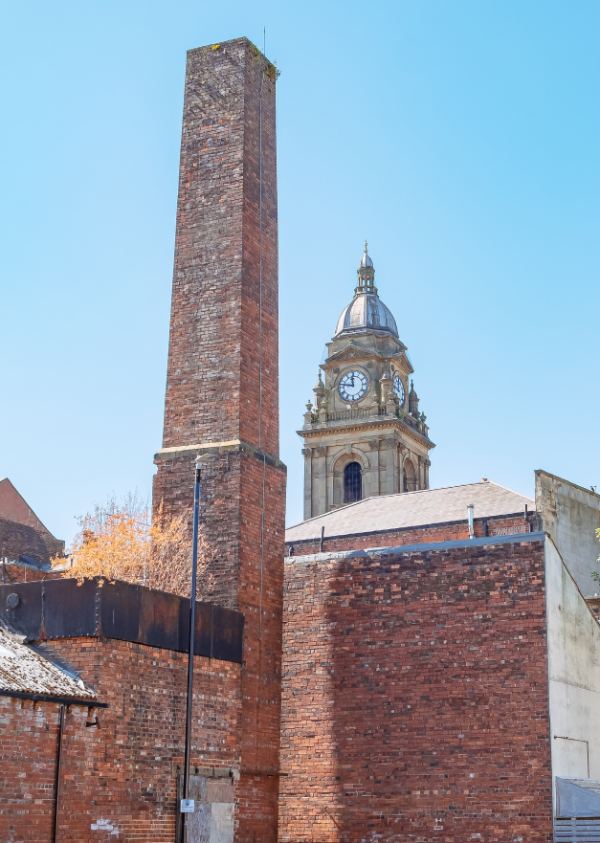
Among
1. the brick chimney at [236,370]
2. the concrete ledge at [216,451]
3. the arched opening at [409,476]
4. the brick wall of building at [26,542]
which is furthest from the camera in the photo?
the arched opening at [409,476]

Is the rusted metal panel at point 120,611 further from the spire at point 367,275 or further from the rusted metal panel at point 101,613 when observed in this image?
the spire at point 367,275

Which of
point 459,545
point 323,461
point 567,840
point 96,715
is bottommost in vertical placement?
point 567,840

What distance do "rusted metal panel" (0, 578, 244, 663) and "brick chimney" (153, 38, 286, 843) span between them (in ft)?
6.09

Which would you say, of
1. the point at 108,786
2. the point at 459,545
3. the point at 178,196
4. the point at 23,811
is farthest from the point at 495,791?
the point at 178,196

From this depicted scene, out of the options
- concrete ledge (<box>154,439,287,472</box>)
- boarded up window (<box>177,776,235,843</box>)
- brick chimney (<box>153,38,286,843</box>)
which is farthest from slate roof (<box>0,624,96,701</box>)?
concrete ledge (<box>154,439,287,472</box>)

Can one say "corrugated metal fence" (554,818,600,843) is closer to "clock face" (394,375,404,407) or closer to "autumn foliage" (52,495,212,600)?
"autumn foliage" (52,495,212,600)

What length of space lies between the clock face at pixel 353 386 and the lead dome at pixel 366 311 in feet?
10.7

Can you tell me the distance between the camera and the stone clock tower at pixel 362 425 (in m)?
69.1

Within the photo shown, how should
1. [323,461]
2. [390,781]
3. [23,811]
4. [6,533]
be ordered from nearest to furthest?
[23,811], [390,781], [6,533], [323,461]

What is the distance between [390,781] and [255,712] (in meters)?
2.63

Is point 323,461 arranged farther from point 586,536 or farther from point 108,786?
point 108,786

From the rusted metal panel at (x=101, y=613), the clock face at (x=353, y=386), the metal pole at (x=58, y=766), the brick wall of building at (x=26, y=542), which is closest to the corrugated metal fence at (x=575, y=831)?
the rusted metal panel at (x=101, y=613)

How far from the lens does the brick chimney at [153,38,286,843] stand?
19656 mm

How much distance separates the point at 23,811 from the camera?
1468cm
